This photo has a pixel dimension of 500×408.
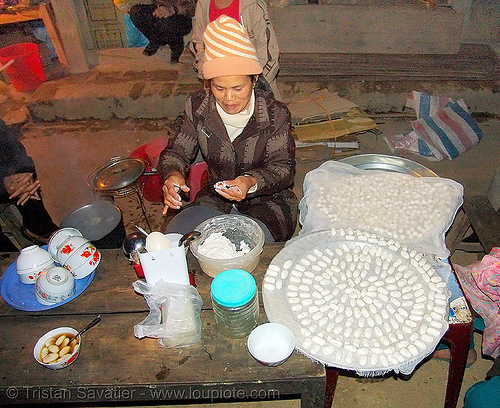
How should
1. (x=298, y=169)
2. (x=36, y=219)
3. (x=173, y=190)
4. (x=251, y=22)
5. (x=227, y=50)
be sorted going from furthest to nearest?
(x=298, y=169)
(x=251, y=22)
(x=36, y=219)
(x=173, y=190)
(x=227, y=50)

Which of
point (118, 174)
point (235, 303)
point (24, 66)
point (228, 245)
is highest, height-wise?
point (235, 303)

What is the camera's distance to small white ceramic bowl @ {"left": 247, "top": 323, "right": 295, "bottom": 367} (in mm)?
1470

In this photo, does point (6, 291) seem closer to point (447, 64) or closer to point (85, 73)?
point (85, 73)

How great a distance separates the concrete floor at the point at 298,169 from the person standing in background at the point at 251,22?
111 centimetres

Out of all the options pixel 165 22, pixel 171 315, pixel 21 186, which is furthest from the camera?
pixel 165 22

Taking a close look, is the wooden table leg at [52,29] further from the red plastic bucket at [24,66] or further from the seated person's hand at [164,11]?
the seated person's hand at [164,11]

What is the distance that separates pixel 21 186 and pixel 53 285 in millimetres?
1314

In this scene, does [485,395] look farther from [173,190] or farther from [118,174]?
[118,174]

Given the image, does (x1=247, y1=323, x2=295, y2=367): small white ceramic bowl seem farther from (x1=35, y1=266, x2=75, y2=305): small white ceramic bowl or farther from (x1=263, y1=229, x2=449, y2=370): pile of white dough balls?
(x1=35, y1=266, x2=75, y2=305): small white ceramic bowl

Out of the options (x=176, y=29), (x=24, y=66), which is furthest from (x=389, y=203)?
(x=24, y=66)

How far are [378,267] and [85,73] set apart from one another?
221 inches

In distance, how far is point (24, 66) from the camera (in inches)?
228

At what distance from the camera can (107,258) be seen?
201 centimetres

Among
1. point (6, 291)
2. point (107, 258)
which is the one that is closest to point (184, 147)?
point (107, 258)
